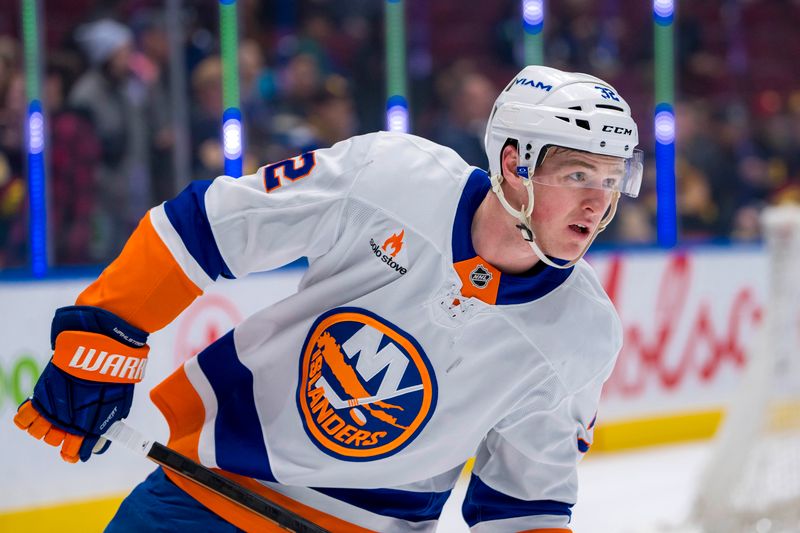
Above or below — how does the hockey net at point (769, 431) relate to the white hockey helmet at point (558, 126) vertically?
below

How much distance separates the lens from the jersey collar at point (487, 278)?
177 centimetres

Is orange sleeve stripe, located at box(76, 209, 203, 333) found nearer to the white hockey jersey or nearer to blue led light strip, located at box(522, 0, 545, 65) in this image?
the white hockey jersey

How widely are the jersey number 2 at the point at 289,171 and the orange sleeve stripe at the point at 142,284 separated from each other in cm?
20

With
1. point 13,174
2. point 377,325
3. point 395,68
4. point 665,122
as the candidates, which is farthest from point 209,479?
point 665,122

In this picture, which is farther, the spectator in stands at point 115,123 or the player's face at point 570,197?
the spectator in stands at point 115,123

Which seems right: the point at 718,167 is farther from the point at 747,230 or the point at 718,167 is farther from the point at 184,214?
the point at 184,214

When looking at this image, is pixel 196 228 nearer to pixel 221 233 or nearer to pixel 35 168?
→ pixel 221 233

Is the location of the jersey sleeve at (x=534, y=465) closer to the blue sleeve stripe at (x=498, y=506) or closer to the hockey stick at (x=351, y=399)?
the blue sleeve stripe at (x=498, y=506)

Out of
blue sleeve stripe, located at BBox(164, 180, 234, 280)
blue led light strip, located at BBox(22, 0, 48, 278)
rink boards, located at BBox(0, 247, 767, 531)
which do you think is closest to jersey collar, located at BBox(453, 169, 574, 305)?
blue sleeve stripe, located at BBox(164, 180, 234, 280)

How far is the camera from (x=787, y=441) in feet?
10.8

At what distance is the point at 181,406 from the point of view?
1910 mm

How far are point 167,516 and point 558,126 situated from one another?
0.90 metres

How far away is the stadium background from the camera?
133 inches

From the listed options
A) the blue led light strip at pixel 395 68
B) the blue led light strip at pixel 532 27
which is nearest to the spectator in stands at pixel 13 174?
the blue led light strip at pixel 395 68
